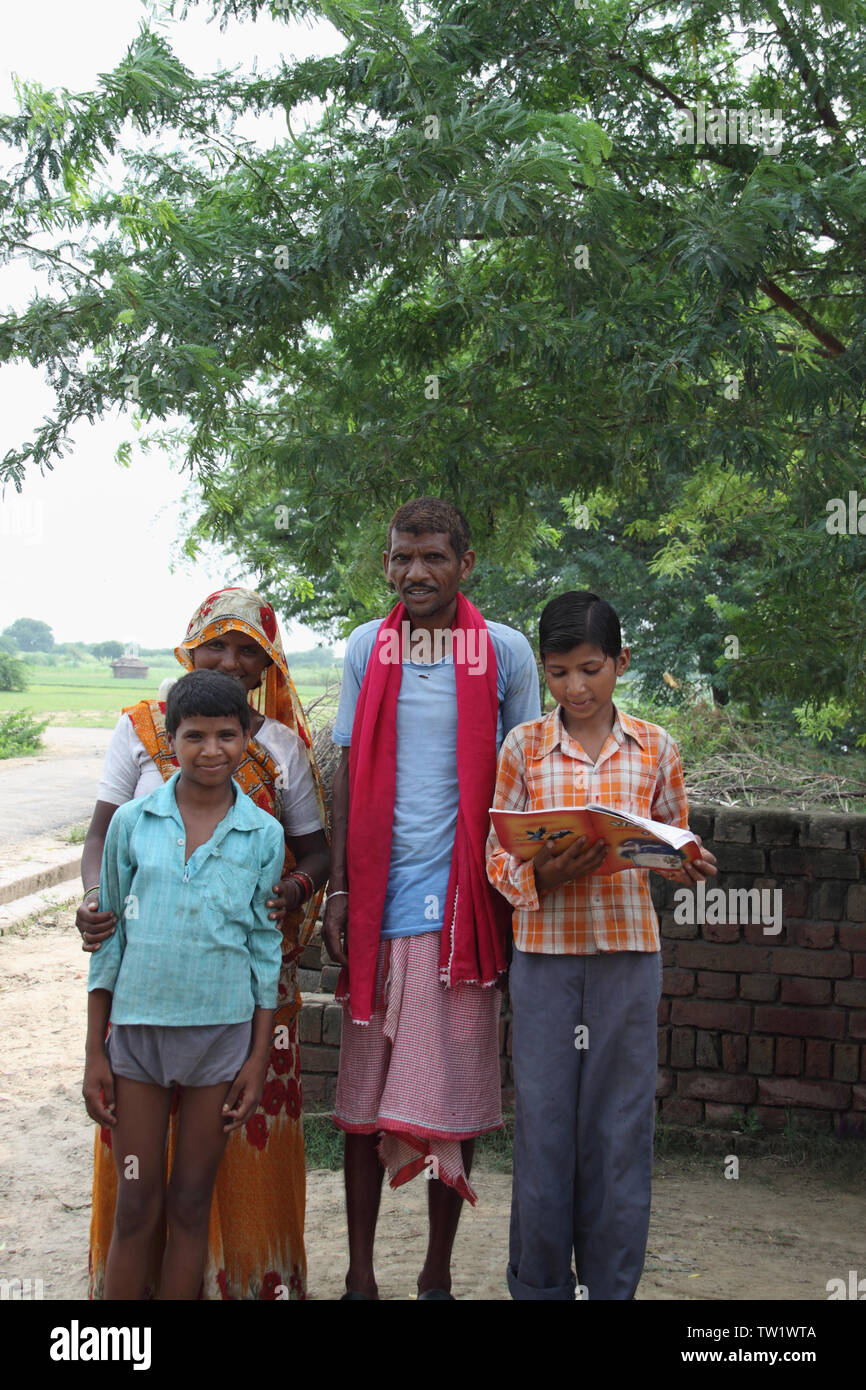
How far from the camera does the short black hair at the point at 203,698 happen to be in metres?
2.69

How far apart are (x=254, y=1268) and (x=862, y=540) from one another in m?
3.00

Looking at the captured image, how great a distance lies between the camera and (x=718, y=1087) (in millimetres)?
4820

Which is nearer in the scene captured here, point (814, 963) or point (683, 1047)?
point (814, 963)

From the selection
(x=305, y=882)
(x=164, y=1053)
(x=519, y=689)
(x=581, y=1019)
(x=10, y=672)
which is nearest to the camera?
(x=164, y=1053)

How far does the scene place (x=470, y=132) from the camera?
11.9 ft

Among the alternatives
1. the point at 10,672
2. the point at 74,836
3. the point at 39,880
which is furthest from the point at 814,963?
the point at 10,672

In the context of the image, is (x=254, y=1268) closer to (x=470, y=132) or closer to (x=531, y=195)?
(x=531, y=195)

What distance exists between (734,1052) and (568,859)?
2487mm

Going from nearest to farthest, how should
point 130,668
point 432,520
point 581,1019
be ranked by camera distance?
point 581,1019, point 432,520, point 130,668

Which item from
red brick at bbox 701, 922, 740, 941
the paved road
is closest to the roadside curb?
the paved road

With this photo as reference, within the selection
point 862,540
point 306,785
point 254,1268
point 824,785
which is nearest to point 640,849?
point 306,785

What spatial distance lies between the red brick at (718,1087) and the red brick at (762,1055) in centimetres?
5

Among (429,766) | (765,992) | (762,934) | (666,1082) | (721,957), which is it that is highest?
(429,766)

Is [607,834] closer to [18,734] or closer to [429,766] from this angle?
[429,766]
